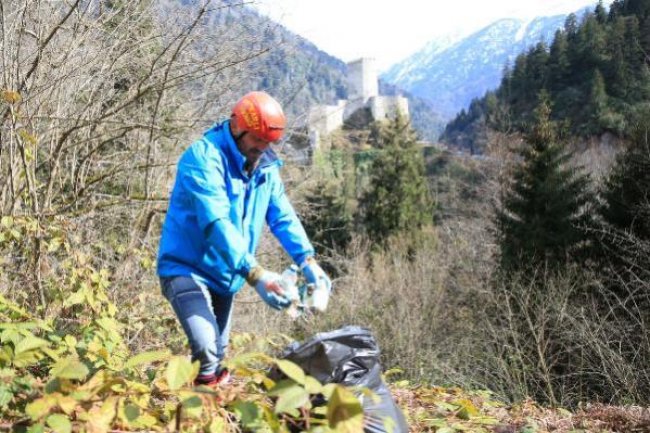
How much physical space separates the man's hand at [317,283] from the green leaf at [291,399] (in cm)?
103

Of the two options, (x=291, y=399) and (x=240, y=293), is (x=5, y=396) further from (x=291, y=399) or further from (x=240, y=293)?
(x=240, y=293)

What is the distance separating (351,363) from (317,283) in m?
0.42

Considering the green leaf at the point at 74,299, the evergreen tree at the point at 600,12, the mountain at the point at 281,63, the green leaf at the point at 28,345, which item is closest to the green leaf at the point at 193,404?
the green leaf at the point at 28,345

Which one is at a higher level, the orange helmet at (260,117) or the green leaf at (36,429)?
the orange helmet at (260,117)

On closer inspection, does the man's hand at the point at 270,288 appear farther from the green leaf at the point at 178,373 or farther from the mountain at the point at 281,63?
the mountain at the point at 281,63

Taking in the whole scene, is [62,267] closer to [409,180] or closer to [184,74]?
[184,74]

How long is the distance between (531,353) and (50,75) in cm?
1226

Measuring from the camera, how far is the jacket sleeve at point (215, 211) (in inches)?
98.4

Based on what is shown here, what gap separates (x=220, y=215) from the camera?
2525 mm

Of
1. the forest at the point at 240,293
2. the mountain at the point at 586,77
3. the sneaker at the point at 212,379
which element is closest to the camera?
the forest at the point at 240,293

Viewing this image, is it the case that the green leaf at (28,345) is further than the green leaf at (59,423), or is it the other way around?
the green leaf at (28,345)

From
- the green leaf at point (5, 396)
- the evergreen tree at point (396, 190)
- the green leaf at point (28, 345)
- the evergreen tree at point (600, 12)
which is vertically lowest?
the evergreen tree at point (396, 190)

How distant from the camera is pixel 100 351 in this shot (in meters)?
2.89

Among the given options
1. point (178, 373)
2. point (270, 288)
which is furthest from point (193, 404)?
point (270, 288)
